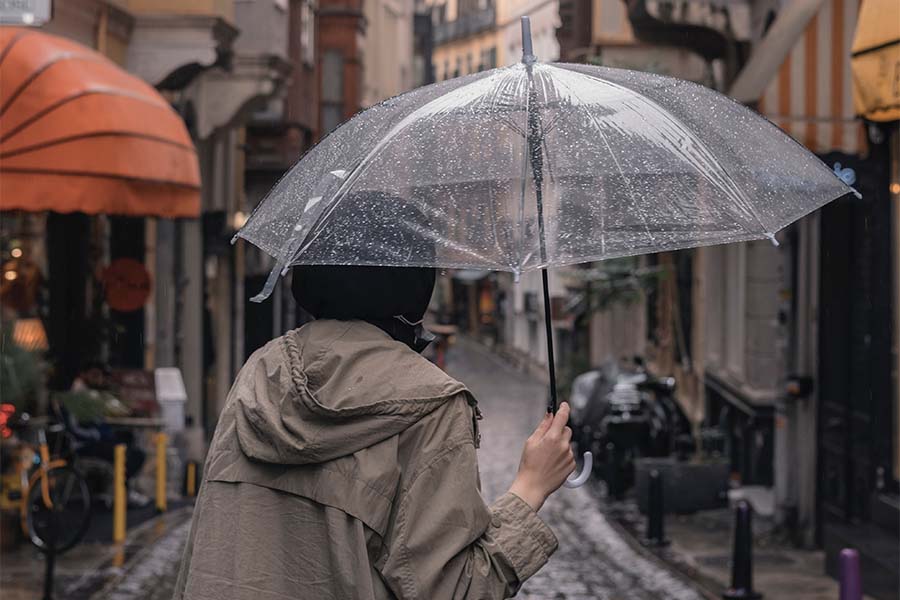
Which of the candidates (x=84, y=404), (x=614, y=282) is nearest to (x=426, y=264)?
(x=84, y=404)

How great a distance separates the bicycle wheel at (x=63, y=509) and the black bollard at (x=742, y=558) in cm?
511

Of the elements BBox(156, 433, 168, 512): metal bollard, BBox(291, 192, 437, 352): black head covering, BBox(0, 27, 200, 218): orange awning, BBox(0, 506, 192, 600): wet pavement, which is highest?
BBox(0, 27, 200, 218): orange awning

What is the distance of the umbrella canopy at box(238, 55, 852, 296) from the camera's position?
4.12 metres

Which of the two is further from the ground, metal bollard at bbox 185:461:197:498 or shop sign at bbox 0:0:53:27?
shop sign at bbox 0:0:53:27

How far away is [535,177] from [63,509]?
10.6 m

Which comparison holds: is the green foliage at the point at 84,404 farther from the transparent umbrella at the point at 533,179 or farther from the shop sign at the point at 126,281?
the transparent umbrella at the point at 533,179

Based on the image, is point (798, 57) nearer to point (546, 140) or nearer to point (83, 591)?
point (83, 591)

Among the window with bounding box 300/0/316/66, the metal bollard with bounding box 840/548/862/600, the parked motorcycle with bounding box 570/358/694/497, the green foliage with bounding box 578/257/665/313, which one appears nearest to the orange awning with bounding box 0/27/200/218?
the parked motorcycle with bounding box 570/358/694/497

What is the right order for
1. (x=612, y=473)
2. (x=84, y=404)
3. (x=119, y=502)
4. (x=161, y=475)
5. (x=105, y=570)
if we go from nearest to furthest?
(x=105, y=570), (x=119, y=502), (x=84, y=404), (x=161, y=475), (x=612, y=473)

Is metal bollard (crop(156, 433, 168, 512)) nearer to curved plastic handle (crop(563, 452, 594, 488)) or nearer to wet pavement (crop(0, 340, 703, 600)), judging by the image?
wet pavement (crop(0, 340, 703, 600))

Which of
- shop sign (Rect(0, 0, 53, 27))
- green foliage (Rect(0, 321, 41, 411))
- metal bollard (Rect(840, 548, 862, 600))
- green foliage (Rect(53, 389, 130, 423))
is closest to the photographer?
shop sign (Rect(0, 0, 53, 27))

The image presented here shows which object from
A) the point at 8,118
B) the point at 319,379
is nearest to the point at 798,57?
the point at 8,118

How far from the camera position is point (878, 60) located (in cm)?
998

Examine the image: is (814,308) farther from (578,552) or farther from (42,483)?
(42,483)
